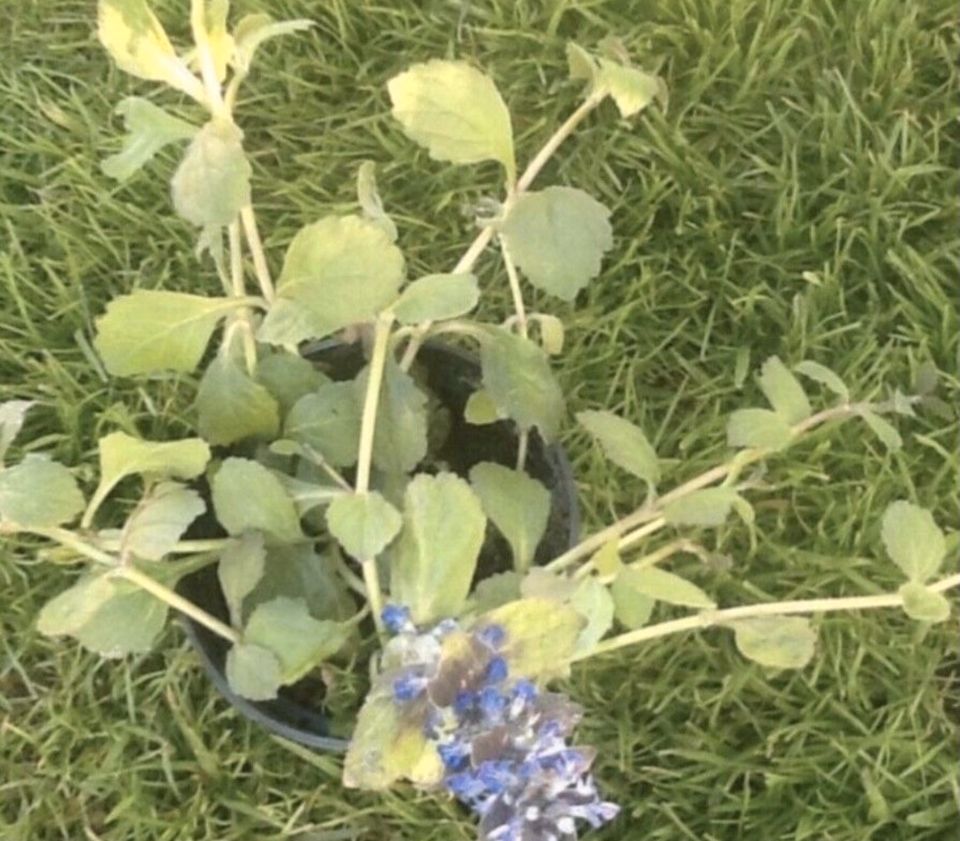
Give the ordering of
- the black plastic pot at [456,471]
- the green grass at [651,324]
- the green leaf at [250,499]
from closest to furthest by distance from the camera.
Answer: the green leaf at [250,499] → the black plastic pot at [456,471] → the green grass at [651,324]

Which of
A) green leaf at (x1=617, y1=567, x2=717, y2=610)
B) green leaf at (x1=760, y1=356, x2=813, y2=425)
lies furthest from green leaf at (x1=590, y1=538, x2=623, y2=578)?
green leaf at (x1=760, y1=356, x2=813, y2=425)

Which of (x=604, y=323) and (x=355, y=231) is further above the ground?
(x=355, y=231)

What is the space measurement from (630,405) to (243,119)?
0.31m

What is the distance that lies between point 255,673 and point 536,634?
146 mm

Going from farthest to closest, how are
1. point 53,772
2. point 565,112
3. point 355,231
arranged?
point 565,112 → point 53,772 → point 355,231

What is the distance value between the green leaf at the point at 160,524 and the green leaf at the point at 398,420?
0.09m

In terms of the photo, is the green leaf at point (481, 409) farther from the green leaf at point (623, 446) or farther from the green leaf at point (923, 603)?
the green leaf at point (923, 603)

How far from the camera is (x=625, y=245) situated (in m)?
0.97

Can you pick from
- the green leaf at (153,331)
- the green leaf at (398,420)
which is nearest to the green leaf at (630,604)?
the green leaf at (398,420)

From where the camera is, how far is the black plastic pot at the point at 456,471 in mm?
775

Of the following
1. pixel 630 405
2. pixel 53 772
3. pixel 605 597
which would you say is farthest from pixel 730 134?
pixel 53 772

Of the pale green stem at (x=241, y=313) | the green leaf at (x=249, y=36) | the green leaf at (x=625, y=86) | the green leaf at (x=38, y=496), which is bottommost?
the green leaf at (x=38, y=496)

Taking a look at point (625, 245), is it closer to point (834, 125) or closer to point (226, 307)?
point (834, 125)

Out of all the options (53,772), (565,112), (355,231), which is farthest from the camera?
(565,112)
